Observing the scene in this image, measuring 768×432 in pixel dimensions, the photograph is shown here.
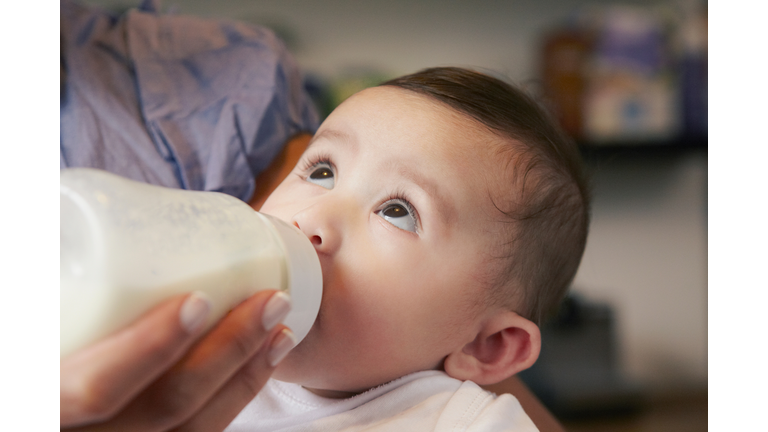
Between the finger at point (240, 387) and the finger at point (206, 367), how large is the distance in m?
0.04

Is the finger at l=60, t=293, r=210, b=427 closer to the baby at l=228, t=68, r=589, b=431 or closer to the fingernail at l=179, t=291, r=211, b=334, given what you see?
the fingernail at l=179, t=291, r=211, b=334

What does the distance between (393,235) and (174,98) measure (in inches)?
22.2

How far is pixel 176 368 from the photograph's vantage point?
0.46m

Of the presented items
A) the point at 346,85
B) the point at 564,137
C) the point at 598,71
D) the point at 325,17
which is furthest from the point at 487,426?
the point at 325,17

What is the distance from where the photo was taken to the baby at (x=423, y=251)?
686 mm

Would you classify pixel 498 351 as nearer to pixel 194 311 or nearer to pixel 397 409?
pixel 397 409

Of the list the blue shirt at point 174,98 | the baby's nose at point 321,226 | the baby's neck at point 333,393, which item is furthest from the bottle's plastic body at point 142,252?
the blue shirt at point 174,98

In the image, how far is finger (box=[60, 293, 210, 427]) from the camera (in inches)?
15.3

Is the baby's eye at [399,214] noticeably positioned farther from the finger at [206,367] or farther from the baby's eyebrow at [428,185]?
the finger at [206,367]

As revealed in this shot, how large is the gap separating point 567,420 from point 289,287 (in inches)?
76.2

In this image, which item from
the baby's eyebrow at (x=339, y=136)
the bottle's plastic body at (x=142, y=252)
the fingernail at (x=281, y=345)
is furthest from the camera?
the baby's eyebrow at (x=339, y=136)

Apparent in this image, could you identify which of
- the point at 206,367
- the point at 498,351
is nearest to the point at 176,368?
the point at 206,367

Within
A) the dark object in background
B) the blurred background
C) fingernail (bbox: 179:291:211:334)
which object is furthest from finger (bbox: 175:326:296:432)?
the dark object in background

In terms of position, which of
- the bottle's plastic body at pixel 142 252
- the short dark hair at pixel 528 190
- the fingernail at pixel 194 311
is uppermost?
the bottle's plastic body at pixel 142 252
